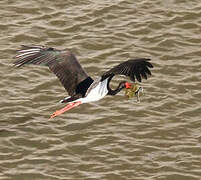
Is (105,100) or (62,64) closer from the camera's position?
(62,64)

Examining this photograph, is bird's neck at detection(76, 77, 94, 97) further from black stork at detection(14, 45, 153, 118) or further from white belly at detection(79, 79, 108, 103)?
white belly at detection(79, 79, 108, 103)

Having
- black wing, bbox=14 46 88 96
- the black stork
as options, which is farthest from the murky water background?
black wing, bbox=14 46 88 96

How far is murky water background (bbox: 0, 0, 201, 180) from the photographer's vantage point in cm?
1245

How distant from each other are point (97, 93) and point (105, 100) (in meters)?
2.35

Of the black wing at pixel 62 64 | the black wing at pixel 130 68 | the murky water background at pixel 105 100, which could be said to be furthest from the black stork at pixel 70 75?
the murky water background at pixel 105 100

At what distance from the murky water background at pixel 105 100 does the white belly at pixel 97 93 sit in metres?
1.10

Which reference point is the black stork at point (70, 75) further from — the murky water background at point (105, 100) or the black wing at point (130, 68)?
the murky water background at point (105, 100)

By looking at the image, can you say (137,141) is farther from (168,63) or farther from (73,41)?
(73,41)

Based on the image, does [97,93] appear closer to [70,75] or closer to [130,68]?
[70,75]

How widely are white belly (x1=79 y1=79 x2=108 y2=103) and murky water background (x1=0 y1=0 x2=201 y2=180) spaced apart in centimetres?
110

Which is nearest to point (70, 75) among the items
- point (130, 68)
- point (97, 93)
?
point (97, 93)

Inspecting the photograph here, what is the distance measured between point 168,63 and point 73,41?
2.36m

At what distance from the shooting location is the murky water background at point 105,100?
40.8 feet

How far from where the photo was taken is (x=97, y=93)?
12.3 metres
